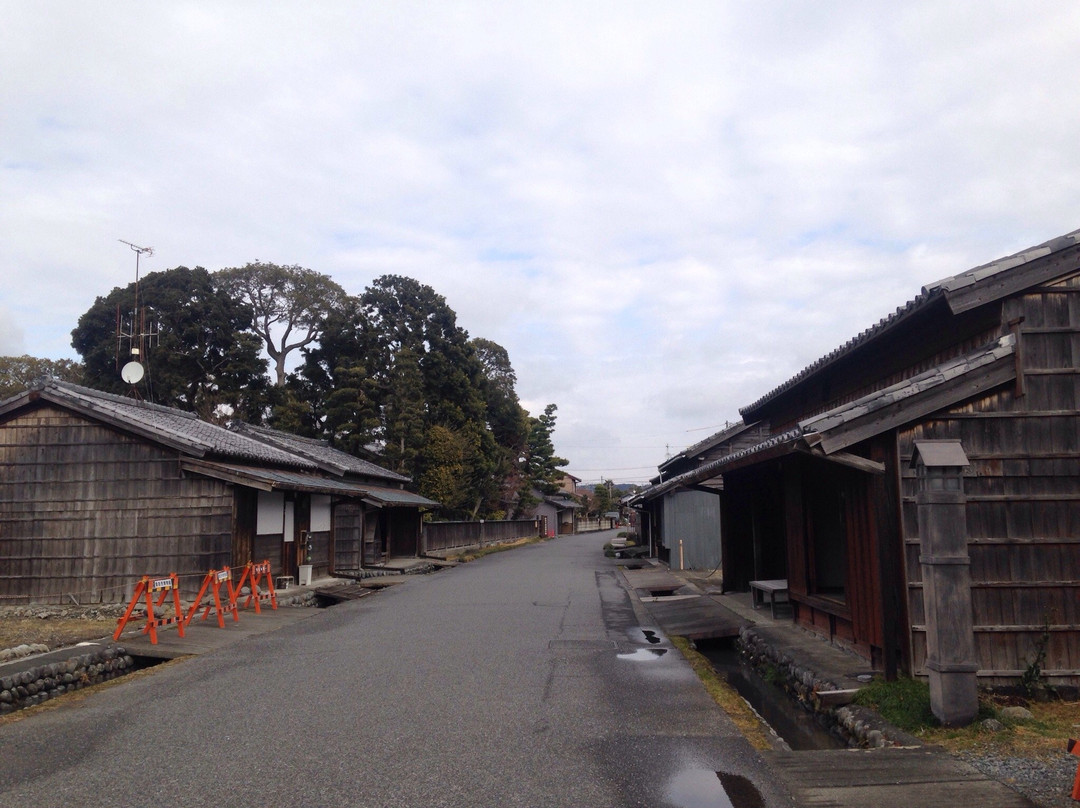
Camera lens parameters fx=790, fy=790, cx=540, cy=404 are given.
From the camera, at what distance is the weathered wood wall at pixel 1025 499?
25.5 ft

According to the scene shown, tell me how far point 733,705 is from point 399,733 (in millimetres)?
3627

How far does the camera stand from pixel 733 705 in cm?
853

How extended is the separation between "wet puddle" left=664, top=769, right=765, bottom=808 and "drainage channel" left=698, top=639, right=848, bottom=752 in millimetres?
1637

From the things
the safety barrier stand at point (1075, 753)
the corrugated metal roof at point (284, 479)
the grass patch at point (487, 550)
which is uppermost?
the corrugated metal roof at point (284, 479)

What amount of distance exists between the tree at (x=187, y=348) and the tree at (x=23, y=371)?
260cm

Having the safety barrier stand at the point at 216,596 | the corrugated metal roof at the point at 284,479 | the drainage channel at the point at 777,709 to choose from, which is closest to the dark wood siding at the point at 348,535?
the corrugated metal roof at the point at 284,479

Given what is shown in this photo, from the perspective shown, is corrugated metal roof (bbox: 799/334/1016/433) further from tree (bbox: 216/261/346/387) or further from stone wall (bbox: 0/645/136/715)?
tree (bbox: 216/261/346/387)

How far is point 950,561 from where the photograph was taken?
6.83 metres

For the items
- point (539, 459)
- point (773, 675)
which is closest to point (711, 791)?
point (773, 675)

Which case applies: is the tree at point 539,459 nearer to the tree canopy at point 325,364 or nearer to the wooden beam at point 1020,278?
the tree canopy at point 325,364

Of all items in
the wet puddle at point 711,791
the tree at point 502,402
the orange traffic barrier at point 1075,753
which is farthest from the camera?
the tree at point 502,402

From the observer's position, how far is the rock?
6746 millimetres

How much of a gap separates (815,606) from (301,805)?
822cm

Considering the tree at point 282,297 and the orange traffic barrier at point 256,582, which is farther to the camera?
the tree at point 282,297
